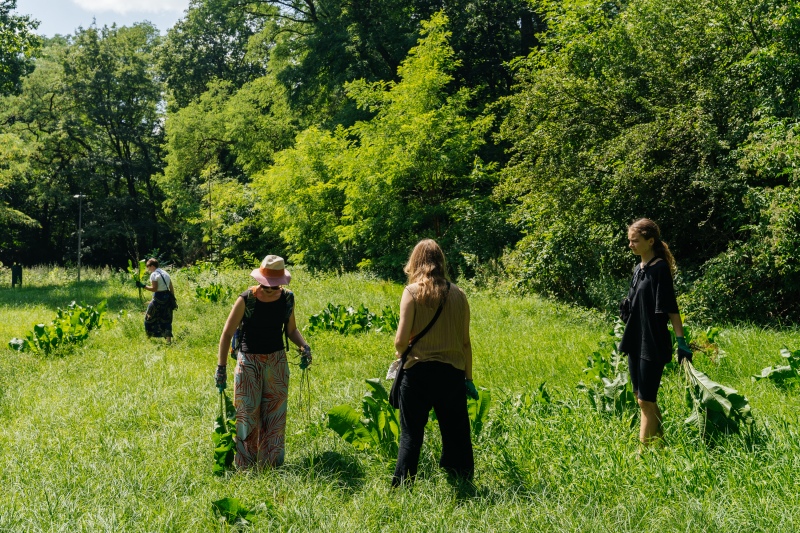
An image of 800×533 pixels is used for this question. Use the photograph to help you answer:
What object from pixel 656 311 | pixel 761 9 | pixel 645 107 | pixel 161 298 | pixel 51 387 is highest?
pixel 761 9

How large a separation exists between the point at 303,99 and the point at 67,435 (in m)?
25.2

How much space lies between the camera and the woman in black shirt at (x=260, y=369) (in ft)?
16.4

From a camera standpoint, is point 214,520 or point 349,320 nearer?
point 214,520

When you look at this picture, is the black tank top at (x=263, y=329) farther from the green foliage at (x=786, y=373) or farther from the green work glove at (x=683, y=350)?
the green foliage at (x=786, y=373)

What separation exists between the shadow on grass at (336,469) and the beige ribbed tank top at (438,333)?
1.01 m

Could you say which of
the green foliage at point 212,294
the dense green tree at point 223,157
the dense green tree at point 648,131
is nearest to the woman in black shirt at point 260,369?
the dense green tree at point 648,131

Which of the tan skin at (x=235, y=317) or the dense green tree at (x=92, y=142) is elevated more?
the dense green tree at (x=92, y=142)

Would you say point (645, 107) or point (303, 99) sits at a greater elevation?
point (303, 99)

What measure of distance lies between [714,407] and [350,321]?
7.16 m

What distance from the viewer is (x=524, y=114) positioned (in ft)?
46.8

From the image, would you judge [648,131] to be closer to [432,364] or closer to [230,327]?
[432,364]

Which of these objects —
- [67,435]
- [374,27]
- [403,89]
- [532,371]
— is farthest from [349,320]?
[374,27]

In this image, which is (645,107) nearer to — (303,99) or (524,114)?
(524,114)

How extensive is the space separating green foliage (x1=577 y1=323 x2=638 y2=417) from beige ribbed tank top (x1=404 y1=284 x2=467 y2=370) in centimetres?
155
